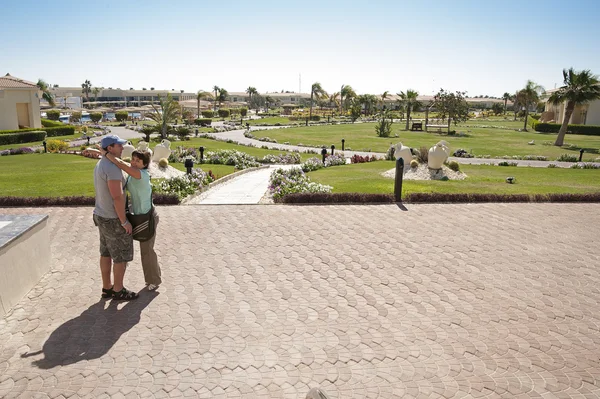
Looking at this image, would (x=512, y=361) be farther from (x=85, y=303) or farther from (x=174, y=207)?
(x=174, y=207)

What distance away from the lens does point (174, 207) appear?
11.2 metres

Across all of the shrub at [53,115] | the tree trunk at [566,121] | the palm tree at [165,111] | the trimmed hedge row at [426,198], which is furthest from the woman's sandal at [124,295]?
the shrub at [53,115]

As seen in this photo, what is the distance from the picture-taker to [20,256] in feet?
19.7

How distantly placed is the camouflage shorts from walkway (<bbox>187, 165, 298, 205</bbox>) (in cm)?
586

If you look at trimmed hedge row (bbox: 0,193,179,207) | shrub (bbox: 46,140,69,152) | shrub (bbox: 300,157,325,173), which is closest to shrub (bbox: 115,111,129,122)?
shrub (bbox: 46,140,69,152)

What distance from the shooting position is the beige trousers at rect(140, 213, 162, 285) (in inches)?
240

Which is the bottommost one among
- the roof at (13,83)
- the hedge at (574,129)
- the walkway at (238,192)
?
the walkway at (238,192)

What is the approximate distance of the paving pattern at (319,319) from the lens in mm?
4340

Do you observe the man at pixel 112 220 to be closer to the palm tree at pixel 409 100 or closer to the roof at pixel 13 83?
the roof at pixel 13 83

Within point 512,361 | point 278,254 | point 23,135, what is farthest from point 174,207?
point 23,135

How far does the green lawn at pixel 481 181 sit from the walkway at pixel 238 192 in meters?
2.09

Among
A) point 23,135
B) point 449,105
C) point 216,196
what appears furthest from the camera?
point 449,105

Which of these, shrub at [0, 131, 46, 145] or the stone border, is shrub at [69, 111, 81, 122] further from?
the stone border

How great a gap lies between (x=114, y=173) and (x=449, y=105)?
4519 centimetres
